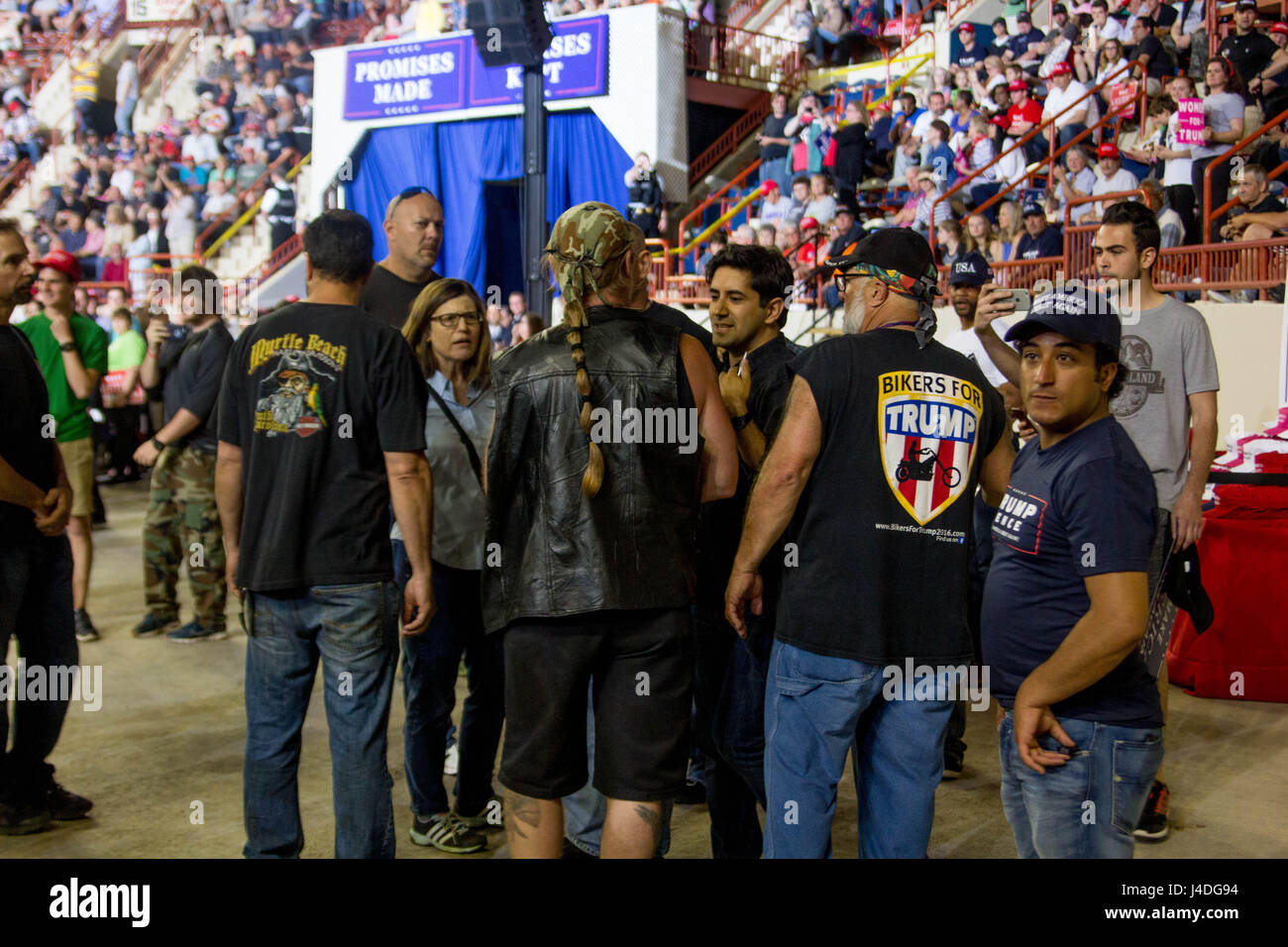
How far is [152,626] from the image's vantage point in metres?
6.73

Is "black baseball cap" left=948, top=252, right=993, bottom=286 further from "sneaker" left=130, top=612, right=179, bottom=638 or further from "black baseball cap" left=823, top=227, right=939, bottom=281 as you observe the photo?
"sneaker" left=130, top=612, right=179, bottom=638

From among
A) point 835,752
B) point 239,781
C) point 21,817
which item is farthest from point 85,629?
point 835,752

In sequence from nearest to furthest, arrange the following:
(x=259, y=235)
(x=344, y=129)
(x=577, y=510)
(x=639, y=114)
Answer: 1. (x=577, y=510)
2. (x=639, y=114)
3. (x=344, y=129)
4. (x=259, y=235)

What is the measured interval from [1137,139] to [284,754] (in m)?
10.6

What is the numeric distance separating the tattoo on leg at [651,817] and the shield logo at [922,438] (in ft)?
3.03

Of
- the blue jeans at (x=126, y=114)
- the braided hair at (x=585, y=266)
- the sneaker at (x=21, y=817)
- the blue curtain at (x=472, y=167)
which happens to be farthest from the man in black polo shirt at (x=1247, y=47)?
the blue jeans at (x=126, y=114)

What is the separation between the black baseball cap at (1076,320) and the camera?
2.35 meters

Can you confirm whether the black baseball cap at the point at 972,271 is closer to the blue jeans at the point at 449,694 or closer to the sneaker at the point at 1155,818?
the sneaker at the point at 1155,818

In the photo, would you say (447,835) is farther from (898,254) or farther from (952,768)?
(898,254)

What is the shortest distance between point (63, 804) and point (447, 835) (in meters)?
1.41

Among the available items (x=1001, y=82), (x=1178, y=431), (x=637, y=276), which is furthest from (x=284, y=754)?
(x=1001, y=82)

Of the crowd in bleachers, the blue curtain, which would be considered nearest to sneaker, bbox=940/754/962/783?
the crowd in bleachers
